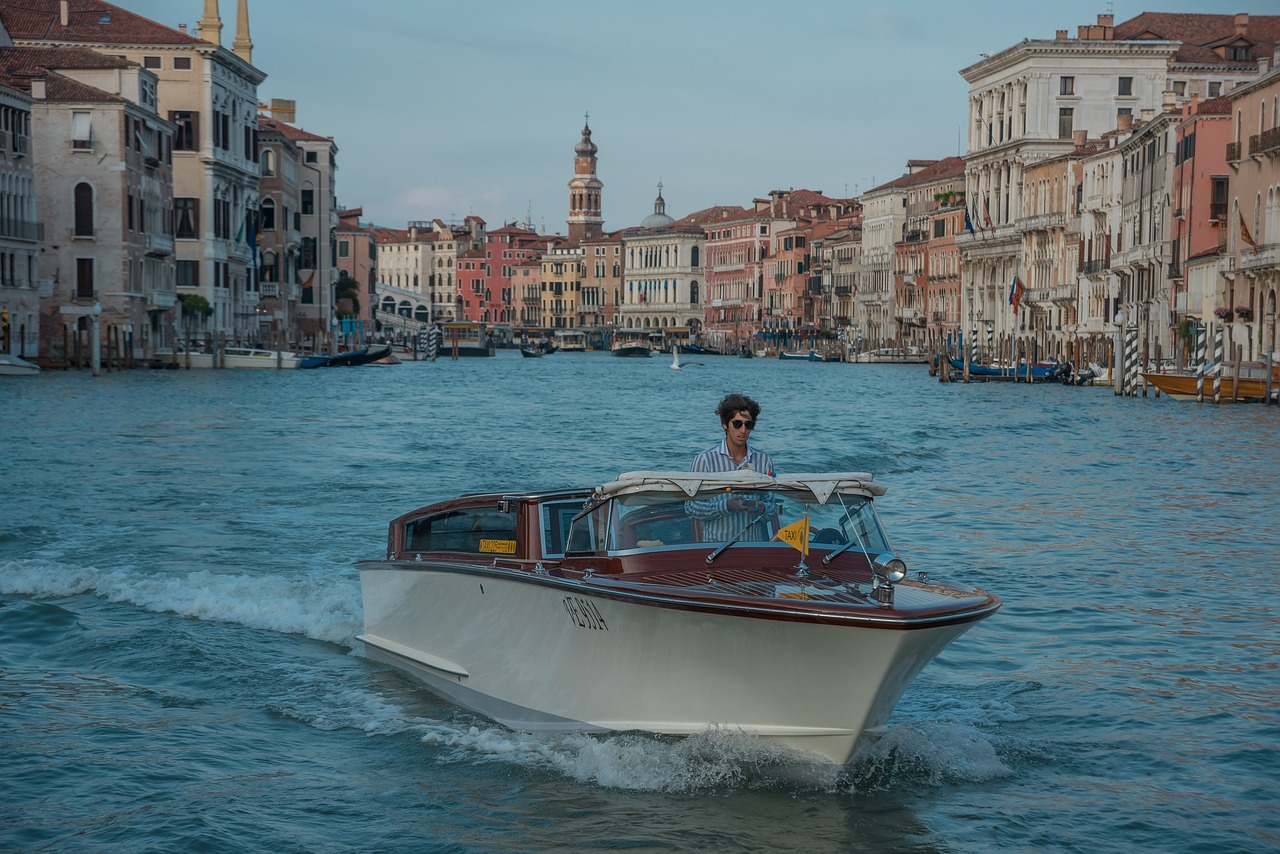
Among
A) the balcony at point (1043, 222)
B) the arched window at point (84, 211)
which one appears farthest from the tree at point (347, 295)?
the arched window at point (84, 211)

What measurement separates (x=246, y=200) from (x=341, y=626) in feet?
219

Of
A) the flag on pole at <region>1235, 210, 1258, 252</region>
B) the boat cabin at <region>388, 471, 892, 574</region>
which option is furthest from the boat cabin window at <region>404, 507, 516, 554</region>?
the flag on pole at <region>1235, 210, 1258, 252</region>

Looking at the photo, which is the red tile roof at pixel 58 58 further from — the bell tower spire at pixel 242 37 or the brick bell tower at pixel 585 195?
the brick bell tower at pixel 585 195

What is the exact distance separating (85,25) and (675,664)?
63856mm

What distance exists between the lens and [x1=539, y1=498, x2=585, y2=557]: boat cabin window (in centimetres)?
920

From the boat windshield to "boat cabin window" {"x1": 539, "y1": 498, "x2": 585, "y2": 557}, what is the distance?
0.50m

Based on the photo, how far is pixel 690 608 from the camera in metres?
7.81

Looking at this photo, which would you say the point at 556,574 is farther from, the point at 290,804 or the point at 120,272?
the point at 120,272

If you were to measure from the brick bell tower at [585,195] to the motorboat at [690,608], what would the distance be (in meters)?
174

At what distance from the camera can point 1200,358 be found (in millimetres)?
48094

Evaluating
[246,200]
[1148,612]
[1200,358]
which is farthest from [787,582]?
[246,200]

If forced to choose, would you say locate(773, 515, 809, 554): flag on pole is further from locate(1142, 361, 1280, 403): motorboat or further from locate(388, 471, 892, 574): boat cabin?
locate(1142, 361, 1280, 403): motorboat

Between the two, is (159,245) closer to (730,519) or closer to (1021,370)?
(1021,370)

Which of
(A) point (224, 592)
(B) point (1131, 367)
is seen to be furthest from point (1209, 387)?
(A) point (224, 592)
